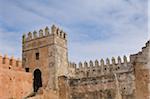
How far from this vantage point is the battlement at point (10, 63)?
23869 millimetres

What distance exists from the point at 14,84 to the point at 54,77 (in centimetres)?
335

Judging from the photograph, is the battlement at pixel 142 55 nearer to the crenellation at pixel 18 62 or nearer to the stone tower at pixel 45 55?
the stone tower at pixel 45 55

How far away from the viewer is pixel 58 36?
1051 inches

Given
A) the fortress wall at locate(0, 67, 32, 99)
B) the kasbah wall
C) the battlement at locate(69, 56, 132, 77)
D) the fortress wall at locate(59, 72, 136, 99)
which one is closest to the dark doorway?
the kasbah wall

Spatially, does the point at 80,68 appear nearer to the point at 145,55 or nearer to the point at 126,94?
the point at 126,94

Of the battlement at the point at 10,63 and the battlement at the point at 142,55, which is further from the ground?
the battlement at the point at 10,63

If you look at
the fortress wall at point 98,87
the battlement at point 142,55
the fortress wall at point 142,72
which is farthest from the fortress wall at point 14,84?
the battlement at point 142,55

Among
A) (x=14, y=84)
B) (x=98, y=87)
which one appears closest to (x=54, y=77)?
(x=14, y=84)

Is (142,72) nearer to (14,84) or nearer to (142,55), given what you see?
(142,55)

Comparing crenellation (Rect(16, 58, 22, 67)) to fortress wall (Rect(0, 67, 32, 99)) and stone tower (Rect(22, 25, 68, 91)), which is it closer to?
stone tower (Rect(22, 25, 68, 91))

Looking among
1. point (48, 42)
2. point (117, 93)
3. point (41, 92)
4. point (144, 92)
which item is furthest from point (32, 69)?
point (144, 92)

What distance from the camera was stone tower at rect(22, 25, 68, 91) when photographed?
25.4 metres

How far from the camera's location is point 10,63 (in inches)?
977

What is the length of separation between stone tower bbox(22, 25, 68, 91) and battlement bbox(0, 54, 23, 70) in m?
0.86
